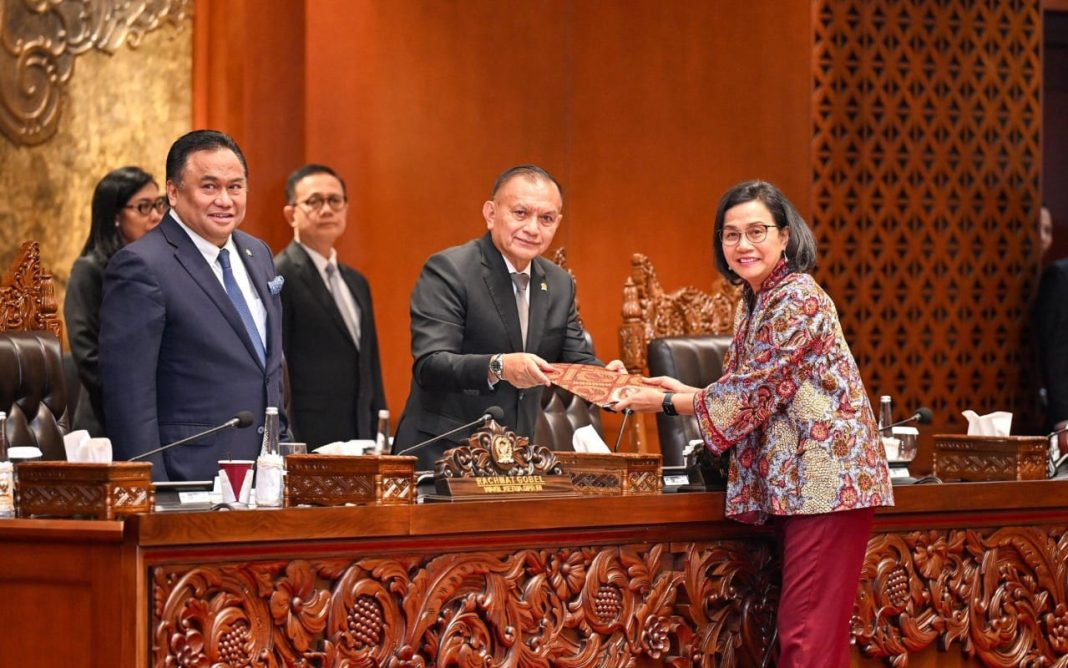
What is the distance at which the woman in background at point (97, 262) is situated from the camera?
437cm

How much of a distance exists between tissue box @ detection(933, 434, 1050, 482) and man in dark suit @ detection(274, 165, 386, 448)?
7.22ft

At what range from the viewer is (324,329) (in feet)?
17.1

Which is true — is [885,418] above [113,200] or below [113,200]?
below

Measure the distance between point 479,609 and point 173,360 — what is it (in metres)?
0.92

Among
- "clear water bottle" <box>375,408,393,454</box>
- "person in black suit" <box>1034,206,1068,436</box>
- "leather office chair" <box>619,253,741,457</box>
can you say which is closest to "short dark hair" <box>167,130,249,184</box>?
"clear water bottle" <box>375,408,393,454</box>

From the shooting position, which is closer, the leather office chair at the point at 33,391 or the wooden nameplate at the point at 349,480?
the wooden nameplate at the point at 349,480

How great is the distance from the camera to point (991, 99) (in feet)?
21.2

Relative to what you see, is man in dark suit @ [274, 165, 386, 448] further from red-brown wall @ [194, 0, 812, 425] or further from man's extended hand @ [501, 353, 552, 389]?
man's extended hand @ [501, 353, 552, 389]

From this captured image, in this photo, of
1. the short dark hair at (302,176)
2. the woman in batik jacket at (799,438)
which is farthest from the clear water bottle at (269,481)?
the short dark hair at (302,176)

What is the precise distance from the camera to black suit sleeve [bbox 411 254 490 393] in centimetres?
363

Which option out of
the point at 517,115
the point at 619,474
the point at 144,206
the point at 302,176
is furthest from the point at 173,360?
the point at 517,115

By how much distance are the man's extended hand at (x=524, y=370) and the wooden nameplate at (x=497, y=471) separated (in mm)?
253

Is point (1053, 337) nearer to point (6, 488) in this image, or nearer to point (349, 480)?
point (349, 480)

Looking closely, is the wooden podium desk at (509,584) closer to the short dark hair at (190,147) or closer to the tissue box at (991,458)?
the tissue box at (991,458)
